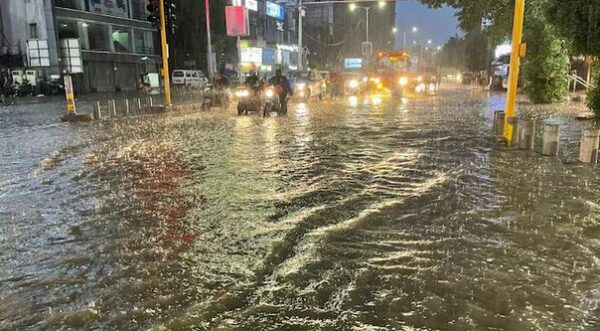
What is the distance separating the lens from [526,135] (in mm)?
12055

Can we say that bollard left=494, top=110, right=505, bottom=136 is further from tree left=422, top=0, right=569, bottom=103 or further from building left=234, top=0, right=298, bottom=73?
building left=234, top=0, right=298, bottom=73

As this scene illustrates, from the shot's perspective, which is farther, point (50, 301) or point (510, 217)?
point (510, 217)

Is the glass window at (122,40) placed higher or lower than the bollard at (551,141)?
higher

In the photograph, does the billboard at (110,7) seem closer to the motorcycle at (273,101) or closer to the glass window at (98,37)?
the glass window at (98,37)

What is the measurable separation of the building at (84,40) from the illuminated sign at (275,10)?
18249mm

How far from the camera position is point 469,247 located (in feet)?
19.0

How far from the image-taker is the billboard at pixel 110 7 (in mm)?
45656

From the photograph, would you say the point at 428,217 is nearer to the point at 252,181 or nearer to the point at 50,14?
the point at 252,181

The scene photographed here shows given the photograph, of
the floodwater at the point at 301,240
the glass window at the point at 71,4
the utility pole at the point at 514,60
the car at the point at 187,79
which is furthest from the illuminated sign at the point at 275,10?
the floodwater at the point at 301,240

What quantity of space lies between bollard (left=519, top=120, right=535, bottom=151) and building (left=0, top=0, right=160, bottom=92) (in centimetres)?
3702

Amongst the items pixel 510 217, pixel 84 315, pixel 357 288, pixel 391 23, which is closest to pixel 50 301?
pixel 84 315

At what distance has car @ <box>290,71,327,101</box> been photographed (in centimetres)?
3177

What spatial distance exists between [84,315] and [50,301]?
0.50 meters

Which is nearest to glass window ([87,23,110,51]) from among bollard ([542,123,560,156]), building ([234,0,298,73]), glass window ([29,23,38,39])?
glass window ([29,23,38,39])
